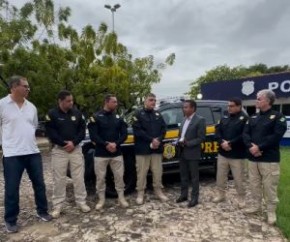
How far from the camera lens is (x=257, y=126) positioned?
213 inches

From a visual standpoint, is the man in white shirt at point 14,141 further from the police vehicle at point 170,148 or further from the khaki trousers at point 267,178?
the khaki trousers at point 267,178

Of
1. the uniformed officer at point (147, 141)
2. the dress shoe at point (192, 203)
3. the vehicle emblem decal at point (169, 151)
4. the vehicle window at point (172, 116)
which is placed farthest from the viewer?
the vehicle window at point (172, 116)

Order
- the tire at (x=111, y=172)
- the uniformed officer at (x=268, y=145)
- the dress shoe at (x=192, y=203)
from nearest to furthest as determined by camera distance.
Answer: the uniformed officer at (x=268, y=145) < the dress shoe at (x=192, y=203) < the tire at (x=111, y=172)

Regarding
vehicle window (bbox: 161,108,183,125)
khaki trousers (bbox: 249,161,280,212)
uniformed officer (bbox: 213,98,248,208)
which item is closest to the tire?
vehicle window (bbox: 161,108,183,125)

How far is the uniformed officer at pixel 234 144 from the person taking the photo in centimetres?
600

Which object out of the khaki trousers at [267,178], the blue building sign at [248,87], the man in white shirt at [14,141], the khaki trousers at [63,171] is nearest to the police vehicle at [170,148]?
the khaki trousers at [63,171]

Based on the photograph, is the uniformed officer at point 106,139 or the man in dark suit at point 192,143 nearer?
the uniformed officer at point 106,139

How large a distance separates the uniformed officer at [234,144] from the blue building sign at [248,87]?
496 inches

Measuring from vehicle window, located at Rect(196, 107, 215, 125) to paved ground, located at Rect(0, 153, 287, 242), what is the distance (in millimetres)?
1883

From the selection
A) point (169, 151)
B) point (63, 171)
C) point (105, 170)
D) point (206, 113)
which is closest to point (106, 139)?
point (105, 170)

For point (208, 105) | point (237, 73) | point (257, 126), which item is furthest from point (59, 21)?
point (237, 73)

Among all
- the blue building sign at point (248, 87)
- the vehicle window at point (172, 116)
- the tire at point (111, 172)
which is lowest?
the tire at point (111, 172)

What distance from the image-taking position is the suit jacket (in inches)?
242

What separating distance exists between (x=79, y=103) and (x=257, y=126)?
9.57 meters
